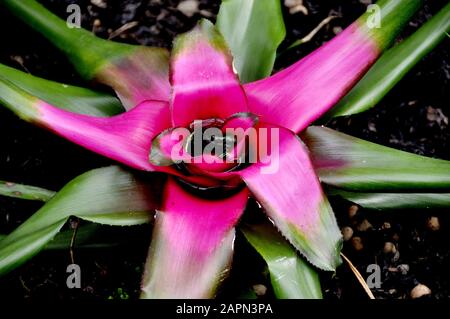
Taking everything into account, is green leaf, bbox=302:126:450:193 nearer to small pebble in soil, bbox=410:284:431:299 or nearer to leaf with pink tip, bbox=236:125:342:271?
leaf with pink tip, bbox=236:125:342:271

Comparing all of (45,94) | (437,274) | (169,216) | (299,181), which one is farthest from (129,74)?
(437,274)

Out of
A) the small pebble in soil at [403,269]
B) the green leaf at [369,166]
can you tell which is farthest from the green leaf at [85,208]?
the small pebble in soil at [403,269]

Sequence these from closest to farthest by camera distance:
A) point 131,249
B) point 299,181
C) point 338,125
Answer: point 299,181 < point 131,249 < point 338,125

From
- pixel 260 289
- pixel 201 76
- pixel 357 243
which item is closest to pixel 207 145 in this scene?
pixel 201 76

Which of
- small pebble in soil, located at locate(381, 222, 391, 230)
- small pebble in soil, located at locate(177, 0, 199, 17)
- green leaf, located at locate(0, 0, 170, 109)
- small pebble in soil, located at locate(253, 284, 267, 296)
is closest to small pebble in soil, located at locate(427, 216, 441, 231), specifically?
small pebble in soil, located at locate(381, 222, 391, 230)

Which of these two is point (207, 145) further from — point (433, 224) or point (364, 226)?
point (433, 224)
